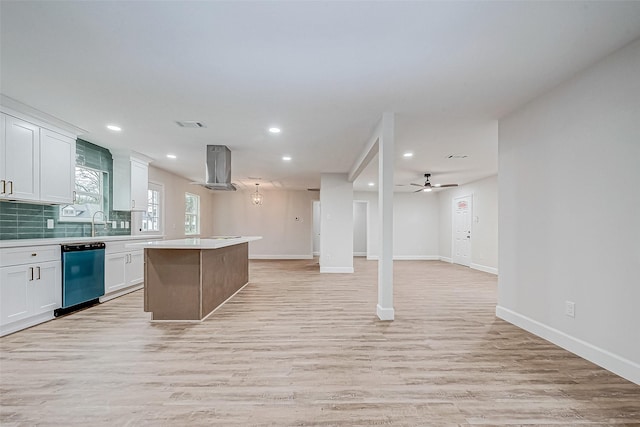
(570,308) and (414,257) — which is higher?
(570,308)

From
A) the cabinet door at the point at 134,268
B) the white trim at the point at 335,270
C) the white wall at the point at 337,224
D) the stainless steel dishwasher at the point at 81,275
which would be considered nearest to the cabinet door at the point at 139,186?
the cabinet door at the point at 134,268

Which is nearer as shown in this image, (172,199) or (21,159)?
(21,159)

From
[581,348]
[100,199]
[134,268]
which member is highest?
[100,199]

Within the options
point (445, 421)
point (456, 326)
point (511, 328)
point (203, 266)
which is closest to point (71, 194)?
point (203, 266)

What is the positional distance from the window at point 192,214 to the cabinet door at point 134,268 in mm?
3449

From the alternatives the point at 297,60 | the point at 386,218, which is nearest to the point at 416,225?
the point at 386,218

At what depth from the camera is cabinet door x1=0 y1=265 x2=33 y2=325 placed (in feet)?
9.98

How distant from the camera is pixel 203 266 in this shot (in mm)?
Answer: 3699

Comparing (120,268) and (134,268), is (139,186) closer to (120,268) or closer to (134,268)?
(134,268)

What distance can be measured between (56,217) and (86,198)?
0.68 meters

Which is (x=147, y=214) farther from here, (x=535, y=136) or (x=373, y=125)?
(x=535, y=136)

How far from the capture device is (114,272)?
15.3 feet

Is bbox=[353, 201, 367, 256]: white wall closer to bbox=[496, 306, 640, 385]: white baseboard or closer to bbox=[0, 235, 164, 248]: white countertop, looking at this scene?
bbox=[0, 235, 164, 248]: white countertop

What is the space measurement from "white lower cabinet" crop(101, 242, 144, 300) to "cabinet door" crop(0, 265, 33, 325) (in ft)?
3.79
